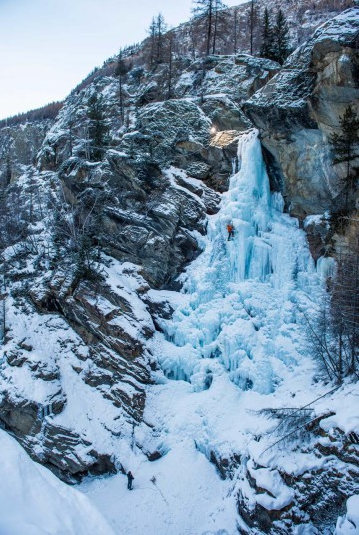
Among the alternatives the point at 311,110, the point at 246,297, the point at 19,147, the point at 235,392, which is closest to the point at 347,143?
the point at 311,110

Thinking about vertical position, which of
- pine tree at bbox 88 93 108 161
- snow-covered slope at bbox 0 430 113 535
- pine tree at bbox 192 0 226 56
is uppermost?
pine tree at bbox 192 0 226 56

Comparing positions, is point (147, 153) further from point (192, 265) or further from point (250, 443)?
point (250, 443)

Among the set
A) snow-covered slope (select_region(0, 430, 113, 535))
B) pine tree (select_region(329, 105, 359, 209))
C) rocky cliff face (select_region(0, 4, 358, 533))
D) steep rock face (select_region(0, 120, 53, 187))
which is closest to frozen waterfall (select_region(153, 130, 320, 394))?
A: rocky cliff face (select_region(0, 4, 358, 533))

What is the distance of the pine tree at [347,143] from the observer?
1365cm

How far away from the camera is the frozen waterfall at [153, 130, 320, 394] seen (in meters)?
13.6

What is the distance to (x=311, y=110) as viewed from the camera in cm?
1509

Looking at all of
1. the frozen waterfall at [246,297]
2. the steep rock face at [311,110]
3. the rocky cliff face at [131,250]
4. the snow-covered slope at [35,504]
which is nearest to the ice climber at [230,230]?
the frozen waterfall at [246,297]

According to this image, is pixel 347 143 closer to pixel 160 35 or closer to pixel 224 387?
pixel 224 387

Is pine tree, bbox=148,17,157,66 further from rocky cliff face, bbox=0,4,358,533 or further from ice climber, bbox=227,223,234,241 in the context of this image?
ice climber, bbox=227,223,234,241

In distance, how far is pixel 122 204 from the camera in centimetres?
1859

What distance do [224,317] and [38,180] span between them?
19.8 meters

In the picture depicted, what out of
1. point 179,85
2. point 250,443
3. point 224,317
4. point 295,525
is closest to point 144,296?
point 224,317

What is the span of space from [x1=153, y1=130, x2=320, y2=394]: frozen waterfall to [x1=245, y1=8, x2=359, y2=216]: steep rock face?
1.23 m

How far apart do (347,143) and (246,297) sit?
771 cm
